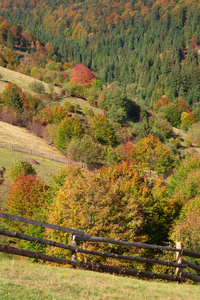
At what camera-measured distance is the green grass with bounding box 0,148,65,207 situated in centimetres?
3402

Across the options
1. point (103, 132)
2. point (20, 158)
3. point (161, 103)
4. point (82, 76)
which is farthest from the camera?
point (161, 103)

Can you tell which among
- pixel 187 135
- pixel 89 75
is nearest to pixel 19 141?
pixel 187 135

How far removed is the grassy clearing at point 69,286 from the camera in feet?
19.7

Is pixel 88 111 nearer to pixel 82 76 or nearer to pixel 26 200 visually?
pixel 82 76

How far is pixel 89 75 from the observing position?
388ft

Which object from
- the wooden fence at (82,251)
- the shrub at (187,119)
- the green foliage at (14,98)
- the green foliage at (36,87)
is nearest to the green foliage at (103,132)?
the green foliage at (14,98)

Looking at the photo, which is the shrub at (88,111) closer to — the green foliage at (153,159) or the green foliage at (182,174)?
the green foliage at (153,159)

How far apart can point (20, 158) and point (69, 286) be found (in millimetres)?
40728

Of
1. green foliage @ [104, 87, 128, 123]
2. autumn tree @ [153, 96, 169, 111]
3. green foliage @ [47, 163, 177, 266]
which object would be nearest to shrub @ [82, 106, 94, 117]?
green foliage @ [104, 87, 128, 123]

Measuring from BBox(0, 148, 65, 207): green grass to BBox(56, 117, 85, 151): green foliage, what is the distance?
11.5 meters

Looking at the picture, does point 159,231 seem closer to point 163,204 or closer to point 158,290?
point 163,204

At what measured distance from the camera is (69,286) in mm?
6812

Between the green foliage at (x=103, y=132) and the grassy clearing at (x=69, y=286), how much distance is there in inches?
2522

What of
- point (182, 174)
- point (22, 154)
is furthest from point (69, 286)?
point (22, 154)
